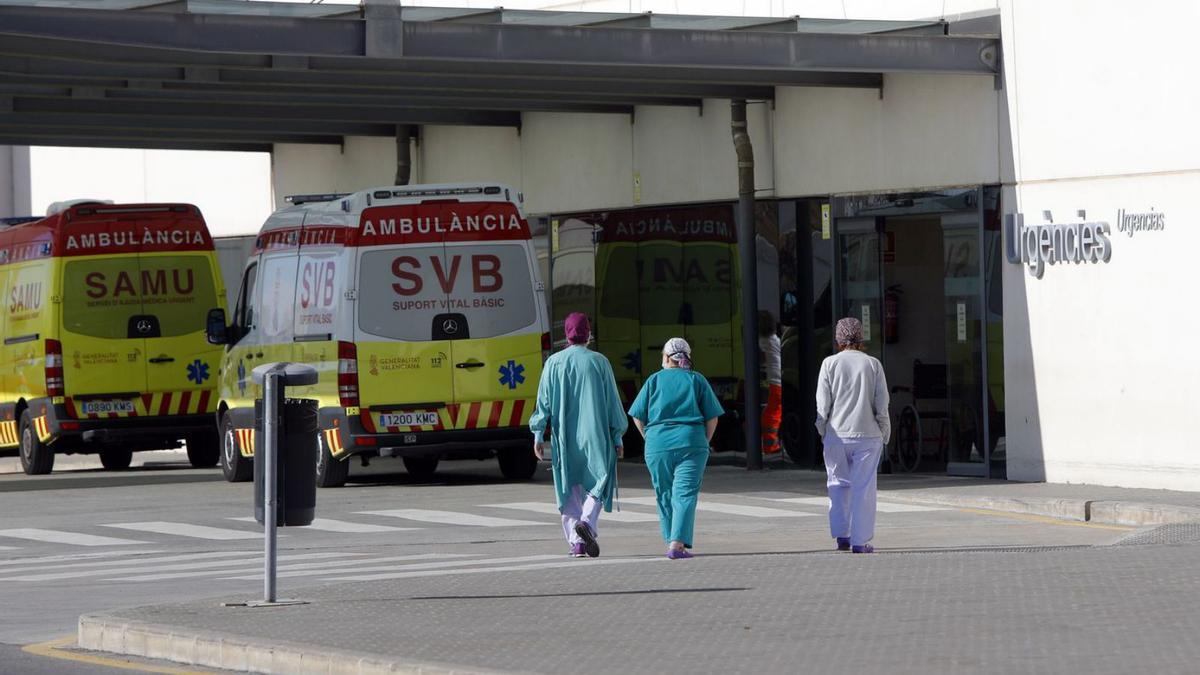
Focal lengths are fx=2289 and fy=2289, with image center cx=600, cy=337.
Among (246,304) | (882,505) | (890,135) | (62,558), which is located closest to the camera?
(62,558)

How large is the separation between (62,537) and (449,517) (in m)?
3.07

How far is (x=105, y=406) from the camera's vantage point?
24.6 meters

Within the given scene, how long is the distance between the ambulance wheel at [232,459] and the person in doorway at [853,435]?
32.2 ft

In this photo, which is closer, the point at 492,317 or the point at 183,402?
the point at 492,317

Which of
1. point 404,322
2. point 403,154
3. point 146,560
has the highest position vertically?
point 403,154

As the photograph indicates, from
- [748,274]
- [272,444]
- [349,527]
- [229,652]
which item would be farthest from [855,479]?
[748,274]

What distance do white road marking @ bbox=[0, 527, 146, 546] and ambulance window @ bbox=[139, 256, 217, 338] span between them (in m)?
6.53

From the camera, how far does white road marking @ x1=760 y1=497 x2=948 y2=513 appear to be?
18.8 metres

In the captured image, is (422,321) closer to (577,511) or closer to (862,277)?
(862,277)

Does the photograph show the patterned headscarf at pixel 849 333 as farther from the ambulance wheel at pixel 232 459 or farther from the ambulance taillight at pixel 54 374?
the ambulance taillight at pixel 54 374

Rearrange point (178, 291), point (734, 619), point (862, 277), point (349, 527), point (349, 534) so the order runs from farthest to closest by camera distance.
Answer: point (178, 291) → point (862, 277) → point (349, 527) → point (349, 534) → point (734, 619)

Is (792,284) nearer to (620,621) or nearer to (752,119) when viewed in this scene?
(752,119)

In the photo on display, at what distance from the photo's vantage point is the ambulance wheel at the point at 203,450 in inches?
1041

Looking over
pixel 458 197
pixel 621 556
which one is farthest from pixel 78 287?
pixel 621 556
